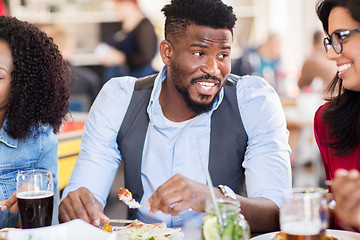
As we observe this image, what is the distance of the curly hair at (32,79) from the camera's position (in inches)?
66.7

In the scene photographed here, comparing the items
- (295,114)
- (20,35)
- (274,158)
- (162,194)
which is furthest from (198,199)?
(295,114)

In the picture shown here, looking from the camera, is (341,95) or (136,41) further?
(136,41)

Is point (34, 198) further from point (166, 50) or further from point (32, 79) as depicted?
point (166, 50)

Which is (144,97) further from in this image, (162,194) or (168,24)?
(162,194)

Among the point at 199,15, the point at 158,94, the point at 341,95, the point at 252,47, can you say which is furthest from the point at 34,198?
the point at 252,47

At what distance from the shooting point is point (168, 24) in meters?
1.79

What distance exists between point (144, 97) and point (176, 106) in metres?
0.13

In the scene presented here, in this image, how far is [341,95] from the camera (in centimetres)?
165

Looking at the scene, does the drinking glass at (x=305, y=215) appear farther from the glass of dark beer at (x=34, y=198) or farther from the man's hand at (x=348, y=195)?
the glass of dark beer at (x=34, y=198)

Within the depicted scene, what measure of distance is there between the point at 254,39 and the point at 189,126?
643 centimetres

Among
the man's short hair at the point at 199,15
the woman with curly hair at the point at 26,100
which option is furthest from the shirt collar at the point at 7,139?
the man's short hair at the point at 199,15

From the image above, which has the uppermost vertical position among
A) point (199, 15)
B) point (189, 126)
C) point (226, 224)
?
point (199, 15)

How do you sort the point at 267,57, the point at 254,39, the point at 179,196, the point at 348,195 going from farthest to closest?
1. the point at 254,39
2. the point at 267,57
3. the point at 179,196
4. the point at 348,195

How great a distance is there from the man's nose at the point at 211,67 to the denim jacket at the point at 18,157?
25.0 inches
